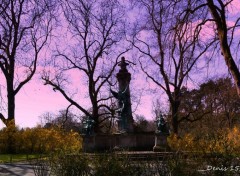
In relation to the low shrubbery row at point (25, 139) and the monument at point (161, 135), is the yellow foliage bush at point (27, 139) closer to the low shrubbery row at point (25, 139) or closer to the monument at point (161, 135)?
the low shrubbery row at point (25, 139)

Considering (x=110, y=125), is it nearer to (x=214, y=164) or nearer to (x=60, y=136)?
(x=60, y=136)

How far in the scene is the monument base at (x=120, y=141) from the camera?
75.5 feet

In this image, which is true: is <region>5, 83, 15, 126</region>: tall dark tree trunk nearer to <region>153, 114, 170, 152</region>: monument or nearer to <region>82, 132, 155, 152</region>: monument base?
<region>82, 132, 155, 152</region>: monument base

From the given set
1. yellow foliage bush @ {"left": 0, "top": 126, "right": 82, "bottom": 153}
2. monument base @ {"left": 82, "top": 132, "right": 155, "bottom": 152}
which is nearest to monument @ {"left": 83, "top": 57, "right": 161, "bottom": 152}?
monument base @ {"left": 82, "top": 132, "right": 155, "bottom": 152}

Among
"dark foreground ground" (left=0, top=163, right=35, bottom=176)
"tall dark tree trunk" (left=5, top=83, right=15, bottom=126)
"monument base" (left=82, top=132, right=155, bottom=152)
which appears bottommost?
"dark foreground ground" (left=0, top=163, right=35, bottom=176)

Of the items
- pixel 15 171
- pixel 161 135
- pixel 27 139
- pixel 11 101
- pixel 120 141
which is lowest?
pixel 15 171

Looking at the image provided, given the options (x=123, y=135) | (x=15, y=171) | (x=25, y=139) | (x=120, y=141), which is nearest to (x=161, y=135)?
(x=123, y=135)

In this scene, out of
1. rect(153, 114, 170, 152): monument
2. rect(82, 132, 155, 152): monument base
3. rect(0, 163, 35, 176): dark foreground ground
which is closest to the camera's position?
rect(0, 163, 35, 176): dark foreground ground

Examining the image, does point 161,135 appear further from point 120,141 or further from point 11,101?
point 11,101

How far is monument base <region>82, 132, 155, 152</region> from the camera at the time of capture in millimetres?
23000

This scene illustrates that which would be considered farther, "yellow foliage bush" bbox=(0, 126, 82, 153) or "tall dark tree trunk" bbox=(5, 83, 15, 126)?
"tall dark tree trunk" bbox=(5, 83, 15, 126)

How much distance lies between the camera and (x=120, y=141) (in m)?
23.2

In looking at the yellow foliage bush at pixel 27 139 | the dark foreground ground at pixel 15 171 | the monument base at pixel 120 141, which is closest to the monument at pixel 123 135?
the monument base at pixel 120 141

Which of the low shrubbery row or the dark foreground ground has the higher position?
the low shrubbery row
